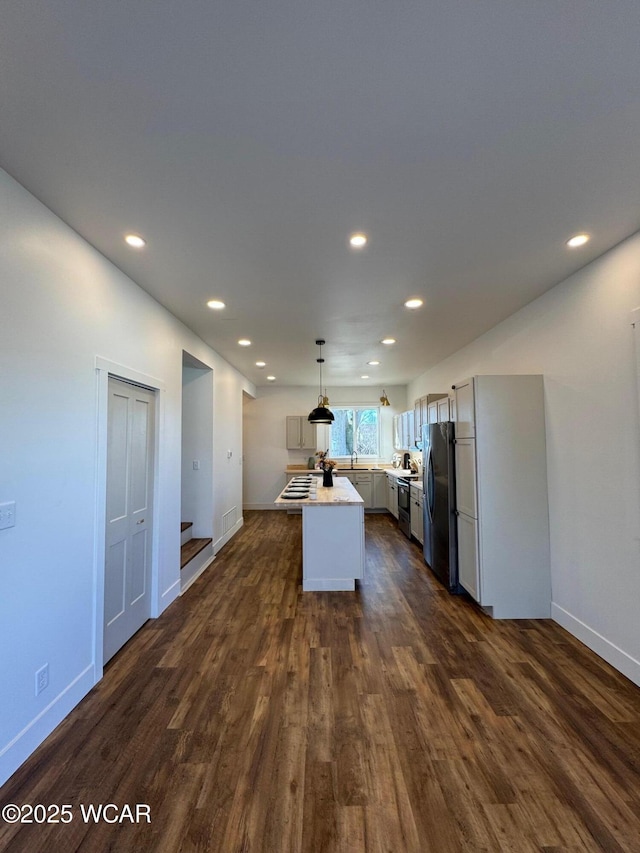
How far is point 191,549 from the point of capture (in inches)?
177

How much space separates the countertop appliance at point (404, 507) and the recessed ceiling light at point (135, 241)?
4.77 m

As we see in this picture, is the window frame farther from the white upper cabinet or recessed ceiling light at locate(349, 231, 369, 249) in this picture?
recessed ceiling light at locate(349, 231, 369, 249)

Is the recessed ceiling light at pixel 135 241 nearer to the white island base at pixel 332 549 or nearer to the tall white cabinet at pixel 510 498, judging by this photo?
the white island base at pixel 332 549

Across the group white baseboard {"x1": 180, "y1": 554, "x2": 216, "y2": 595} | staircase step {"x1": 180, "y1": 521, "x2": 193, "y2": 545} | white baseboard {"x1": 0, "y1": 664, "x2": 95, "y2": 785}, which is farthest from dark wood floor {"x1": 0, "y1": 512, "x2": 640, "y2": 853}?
staircase step {"x1": 180, "y1": 521, "x2": 193, "y2": 545}

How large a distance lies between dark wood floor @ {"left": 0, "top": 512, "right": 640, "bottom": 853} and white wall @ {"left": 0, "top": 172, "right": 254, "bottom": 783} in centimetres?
31

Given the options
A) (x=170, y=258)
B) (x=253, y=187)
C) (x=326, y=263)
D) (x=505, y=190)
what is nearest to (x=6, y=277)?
(x=170, y=258)

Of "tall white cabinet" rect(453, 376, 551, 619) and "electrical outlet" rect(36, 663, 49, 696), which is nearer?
"electrical outlet" rect(36, 663, 49, 696)

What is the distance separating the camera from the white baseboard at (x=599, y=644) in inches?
95.6

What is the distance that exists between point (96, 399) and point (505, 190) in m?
2.69

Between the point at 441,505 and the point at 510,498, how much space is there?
0.91 m

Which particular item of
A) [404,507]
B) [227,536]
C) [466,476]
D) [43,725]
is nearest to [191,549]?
[227,536]

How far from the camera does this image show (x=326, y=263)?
2.68 m

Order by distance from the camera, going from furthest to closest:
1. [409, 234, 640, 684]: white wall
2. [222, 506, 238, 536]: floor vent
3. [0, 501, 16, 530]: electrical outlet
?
[222, 506, 238, 536]: floor vent → [409, 234, 640, 684]: white wall → [0, 501, 16, 530]: electrical outlet

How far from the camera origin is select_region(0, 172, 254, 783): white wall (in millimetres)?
1789
